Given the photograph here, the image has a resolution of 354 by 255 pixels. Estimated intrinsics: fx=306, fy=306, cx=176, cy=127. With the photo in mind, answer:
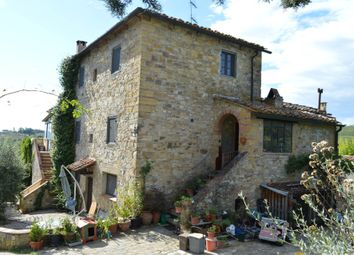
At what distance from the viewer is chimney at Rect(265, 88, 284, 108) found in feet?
49.0

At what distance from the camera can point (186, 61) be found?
507 inches

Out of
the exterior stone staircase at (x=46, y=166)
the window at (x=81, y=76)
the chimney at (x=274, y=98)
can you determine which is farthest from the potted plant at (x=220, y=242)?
the exterior stone staircase at (x=46, y=166)

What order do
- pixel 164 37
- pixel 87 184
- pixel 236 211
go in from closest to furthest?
pixel 236 211, pixel 164 37, pixel 87 184

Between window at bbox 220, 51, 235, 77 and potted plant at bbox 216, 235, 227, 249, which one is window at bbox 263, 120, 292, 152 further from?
potted plant at bbox 216, 235, 227, 249

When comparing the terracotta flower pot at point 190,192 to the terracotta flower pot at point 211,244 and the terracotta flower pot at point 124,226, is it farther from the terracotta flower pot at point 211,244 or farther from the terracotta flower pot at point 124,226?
the terracotta flower pot at point 211,244

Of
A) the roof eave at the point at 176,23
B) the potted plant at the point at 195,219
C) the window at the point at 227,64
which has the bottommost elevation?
the potted plant at the point at 195,219

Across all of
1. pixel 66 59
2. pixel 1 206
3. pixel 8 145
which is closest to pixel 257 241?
pixel 1 206

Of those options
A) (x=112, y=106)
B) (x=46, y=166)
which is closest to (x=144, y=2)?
(x=112, y=106)

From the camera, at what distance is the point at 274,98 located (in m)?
14.9

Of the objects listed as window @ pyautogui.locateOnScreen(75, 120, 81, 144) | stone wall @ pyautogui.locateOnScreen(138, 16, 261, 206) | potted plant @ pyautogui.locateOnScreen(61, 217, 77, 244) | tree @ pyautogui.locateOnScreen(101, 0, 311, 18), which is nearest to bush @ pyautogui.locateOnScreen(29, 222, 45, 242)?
potted plant @ pyautogui.locateOnScreen(61, 217, 77, 244)

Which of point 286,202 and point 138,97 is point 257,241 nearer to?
point 286,202

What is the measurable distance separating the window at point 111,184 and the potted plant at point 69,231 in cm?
376

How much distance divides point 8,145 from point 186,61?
8944mm

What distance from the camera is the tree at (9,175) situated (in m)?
13.1
